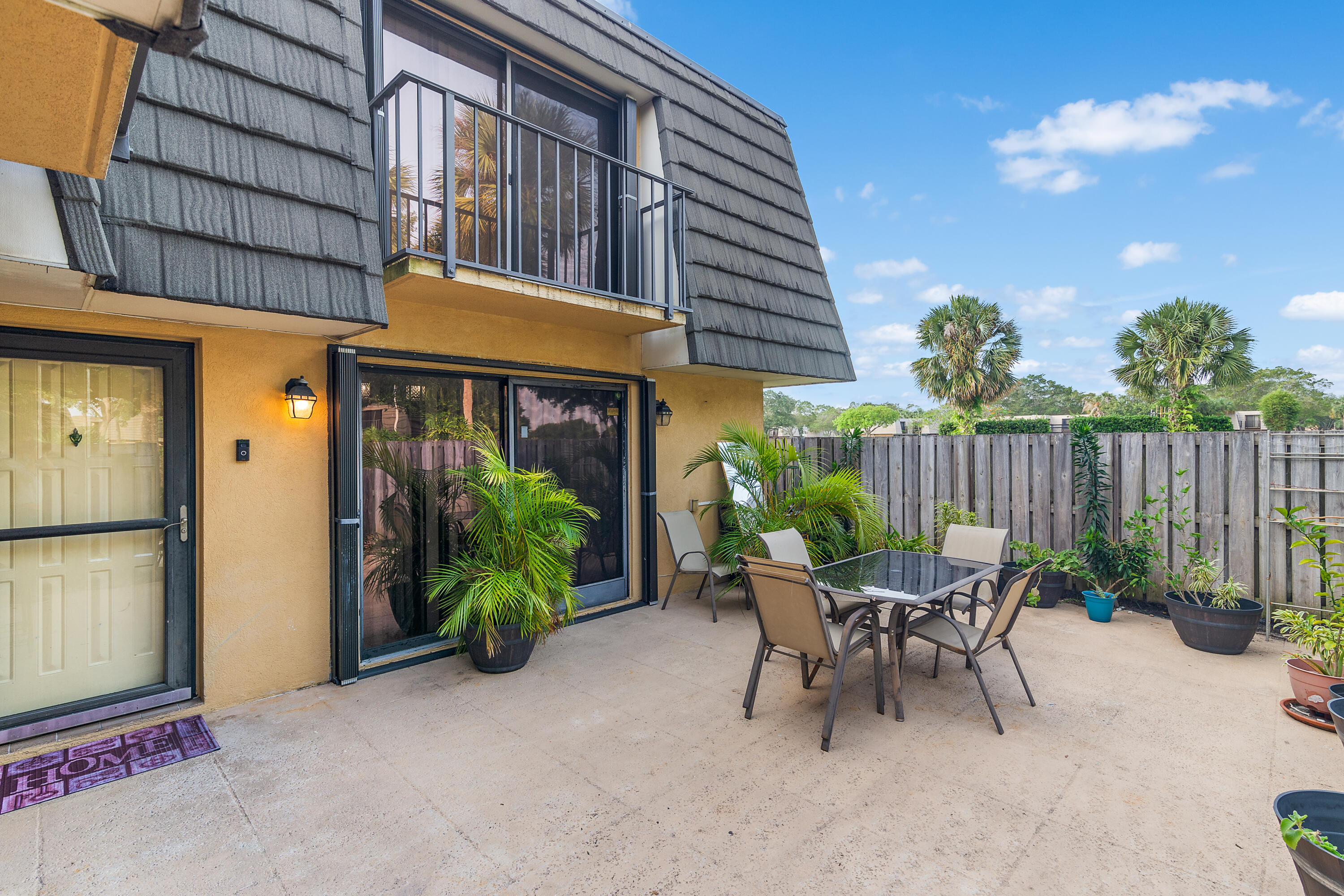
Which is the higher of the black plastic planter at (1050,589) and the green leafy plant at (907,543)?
the green leafy plant at (907,543)

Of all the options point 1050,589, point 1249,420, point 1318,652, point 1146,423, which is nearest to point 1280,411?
point 1146,423

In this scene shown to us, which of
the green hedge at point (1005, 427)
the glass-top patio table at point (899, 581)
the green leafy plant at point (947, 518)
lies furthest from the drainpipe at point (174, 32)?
the green hedge at point (1005, 427)

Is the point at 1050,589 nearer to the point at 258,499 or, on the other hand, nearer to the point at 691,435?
the point at 691,435

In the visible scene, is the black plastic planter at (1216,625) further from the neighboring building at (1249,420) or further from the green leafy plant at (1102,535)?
the neighboring building at (1249,420)

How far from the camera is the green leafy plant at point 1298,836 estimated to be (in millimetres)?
1233

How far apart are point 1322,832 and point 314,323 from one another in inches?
170

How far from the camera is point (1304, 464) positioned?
4422mm

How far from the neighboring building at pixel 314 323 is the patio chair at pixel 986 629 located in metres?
2.77

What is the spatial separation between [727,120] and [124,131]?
5.14m

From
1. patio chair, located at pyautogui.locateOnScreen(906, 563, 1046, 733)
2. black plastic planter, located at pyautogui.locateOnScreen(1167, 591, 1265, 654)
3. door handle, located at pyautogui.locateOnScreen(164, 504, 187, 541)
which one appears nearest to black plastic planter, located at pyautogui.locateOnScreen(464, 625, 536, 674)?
door handle, located at pyautogui.locateOnScreen(164, 504, 187, 541)

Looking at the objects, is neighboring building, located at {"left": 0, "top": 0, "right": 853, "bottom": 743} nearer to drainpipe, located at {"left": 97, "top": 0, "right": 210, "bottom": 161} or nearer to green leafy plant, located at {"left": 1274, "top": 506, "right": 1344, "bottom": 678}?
drainpipe, located at {"left": 97, "top": 0, "right": 210, "bottom": 161}

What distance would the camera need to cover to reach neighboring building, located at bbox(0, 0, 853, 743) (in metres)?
2.81

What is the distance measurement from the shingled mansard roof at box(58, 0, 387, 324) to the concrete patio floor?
7.17 ft

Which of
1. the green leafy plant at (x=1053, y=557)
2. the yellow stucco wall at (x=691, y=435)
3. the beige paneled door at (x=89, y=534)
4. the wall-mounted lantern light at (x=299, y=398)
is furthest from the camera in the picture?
the yellow stucco wall at (x=691, y=435)
